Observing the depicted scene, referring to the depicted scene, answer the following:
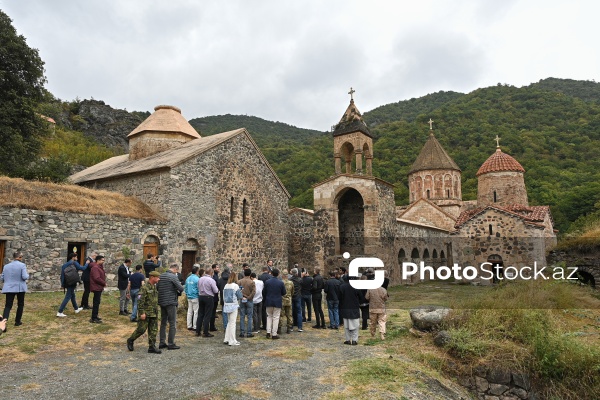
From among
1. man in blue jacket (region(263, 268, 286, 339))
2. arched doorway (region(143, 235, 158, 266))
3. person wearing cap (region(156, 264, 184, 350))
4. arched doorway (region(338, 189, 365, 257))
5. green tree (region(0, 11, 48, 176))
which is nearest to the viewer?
person wearing cap (region(156, 264, 184, 350))

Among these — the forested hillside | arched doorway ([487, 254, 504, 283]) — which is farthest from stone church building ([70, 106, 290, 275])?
arched doorway ([487, 254, 504, 283])

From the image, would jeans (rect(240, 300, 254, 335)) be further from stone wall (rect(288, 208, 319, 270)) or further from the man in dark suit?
stone wall (rect(288, 208, 319, 270))

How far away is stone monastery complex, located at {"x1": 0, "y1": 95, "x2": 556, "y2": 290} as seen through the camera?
1278 cm

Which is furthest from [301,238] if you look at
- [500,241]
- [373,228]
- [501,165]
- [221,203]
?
[501,165]

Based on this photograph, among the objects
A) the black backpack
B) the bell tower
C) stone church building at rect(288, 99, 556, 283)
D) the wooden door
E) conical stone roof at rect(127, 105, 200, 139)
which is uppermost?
conical stone roof at rect(127, 105, 200, 139)

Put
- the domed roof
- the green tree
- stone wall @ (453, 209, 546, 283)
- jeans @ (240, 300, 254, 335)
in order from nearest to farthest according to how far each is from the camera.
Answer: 1. jeans @ (240, 300, 254, 335)
2. stone wall @ (453, 209, 546, 283)
3. the green tree
4. the domed roof

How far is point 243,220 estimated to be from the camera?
1789 cm

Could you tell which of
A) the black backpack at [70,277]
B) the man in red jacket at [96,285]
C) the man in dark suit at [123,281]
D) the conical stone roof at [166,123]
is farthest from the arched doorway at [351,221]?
the black backpack at [70,277]

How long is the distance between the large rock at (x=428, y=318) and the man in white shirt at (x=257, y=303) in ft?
11.5

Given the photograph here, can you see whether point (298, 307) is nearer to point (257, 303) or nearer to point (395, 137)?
point (257, 303)

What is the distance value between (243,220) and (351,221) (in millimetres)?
5982

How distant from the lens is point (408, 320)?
393 inches

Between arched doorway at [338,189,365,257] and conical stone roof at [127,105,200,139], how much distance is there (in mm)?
9057

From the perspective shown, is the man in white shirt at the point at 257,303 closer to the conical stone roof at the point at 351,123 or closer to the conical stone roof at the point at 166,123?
the conical stone roof at the point at 351,123
